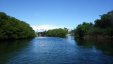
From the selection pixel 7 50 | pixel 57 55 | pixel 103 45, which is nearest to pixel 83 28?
pixel 103 45

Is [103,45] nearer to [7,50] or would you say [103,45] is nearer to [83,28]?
[7,50]

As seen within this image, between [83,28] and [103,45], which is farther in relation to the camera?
[83,28]

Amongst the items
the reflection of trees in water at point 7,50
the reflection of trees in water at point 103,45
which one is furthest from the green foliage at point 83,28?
the reflection of trees in water at point 7,50

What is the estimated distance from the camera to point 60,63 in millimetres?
29000

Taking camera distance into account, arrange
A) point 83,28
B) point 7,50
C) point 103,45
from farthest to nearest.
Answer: point 83,28 < point 103,45 < point 7,50

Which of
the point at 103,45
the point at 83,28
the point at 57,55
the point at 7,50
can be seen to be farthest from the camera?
the point at 83,28

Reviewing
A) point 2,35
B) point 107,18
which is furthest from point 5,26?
point 107,18

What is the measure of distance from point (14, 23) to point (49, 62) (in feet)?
281

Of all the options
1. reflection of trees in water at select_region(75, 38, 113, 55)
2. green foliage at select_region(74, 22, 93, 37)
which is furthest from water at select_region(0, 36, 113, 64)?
green foliage at select_region(74, 22, 93, 37)

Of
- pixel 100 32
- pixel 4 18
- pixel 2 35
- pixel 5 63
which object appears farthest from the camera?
pixel 100 32

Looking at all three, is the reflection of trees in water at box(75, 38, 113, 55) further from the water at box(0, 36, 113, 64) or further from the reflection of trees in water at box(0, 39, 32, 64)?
the reflection of trees in water at box(0, 39, 32, 64)

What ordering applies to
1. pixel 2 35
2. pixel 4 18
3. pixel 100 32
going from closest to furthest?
pixel 2 35 < pixel 4 18 < pixel 100 32

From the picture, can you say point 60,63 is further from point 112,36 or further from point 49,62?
point 112,36

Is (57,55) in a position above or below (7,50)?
below
